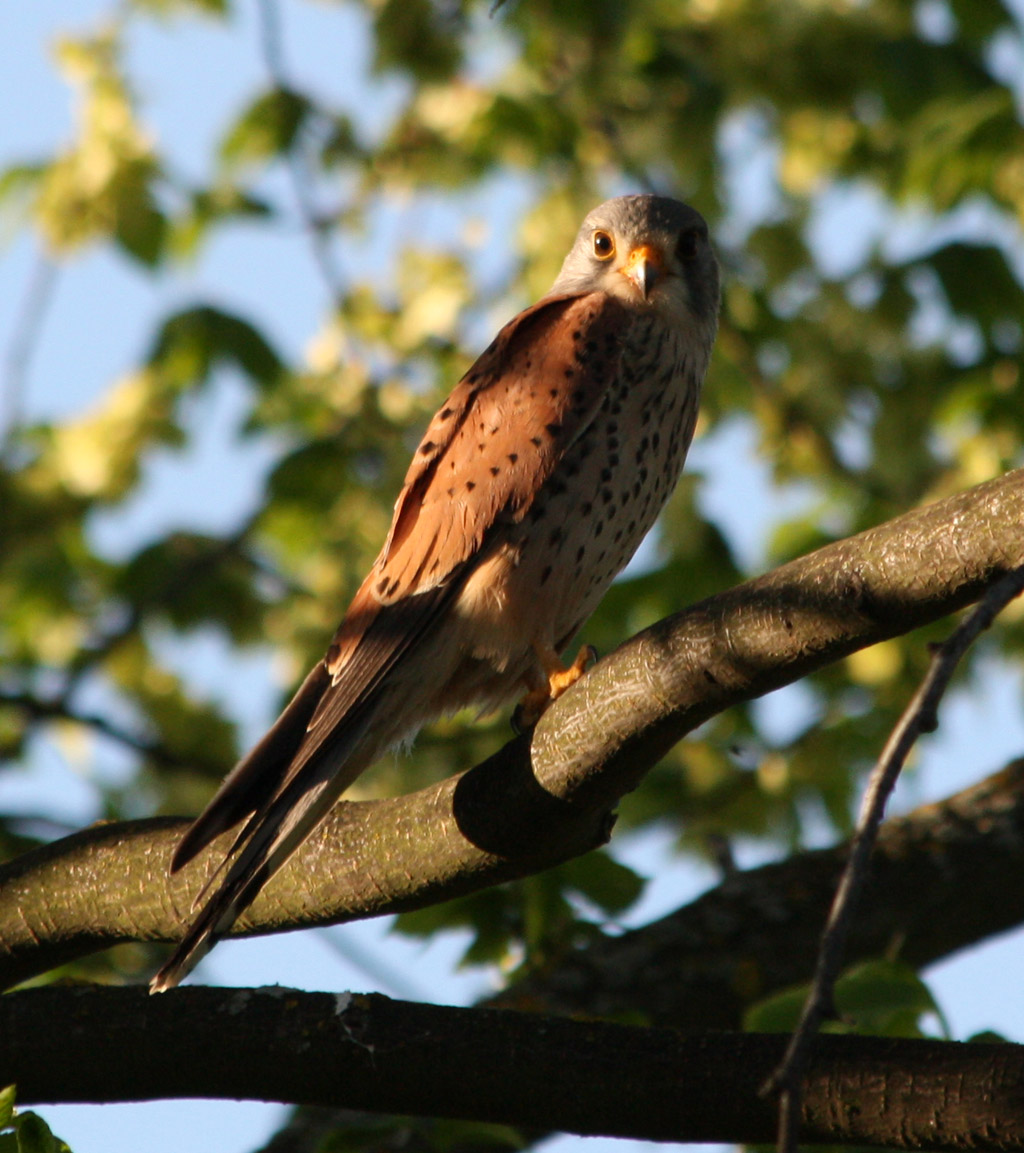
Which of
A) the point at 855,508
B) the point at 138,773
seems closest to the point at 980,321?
the point at 855,508

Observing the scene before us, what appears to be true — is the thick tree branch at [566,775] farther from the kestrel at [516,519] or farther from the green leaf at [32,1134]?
the green leaf at [32,1134]

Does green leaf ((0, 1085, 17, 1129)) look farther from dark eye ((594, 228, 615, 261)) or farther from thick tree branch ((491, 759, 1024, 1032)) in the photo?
dark eye ((594, 228, 615, 261))

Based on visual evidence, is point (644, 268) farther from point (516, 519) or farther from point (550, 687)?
point (550, 687)

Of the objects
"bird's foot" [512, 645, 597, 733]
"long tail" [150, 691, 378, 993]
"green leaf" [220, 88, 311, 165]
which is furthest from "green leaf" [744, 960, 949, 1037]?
"green leaf" [220, 88, 311, 165]

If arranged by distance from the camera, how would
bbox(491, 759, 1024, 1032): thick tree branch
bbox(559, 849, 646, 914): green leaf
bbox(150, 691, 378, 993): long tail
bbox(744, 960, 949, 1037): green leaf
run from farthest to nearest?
bbox(491, 759, 1024, 1032): thick tree branch, bbox(559, 849, 646, 914): green leaf, bbox(744, 960, 949, 1037): green leaf, bbox(150, 691, 378, 993): long tail

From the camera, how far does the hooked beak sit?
3990 millimetres

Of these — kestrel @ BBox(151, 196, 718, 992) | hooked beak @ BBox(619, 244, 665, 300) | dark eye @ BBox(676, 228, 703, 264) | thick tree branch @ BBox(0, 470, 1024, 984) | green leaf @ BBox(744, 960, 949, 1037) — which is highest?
dark eye @ BBox(676, 228, 703, 264)

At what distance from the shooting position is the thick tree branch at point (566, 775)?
7.12 feet

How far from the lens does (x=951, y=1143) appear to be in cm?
244

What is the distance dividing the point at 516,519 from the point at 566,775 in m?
1.07

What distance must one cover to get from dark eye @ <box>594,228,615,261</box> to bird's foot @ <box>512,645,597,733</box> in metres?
1.24

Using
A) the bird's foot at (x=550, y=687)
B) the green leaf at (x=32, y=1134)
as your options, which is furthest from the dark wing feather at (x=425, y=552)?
the green leaf at (x=32, y=1134)

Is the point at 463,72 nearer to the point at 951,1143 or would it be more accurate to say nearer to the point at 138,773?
the point at 138,773

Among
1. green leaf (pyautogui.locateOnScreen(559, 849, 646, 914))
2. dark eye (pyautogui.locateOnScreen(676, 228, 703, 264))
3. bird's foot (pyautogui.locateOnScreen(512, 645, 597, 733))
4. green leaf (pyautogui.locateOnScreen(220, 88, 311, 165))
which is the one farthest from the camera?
green leaf (pyautogui.locateOnScreen(220, 88, 311, 165))
